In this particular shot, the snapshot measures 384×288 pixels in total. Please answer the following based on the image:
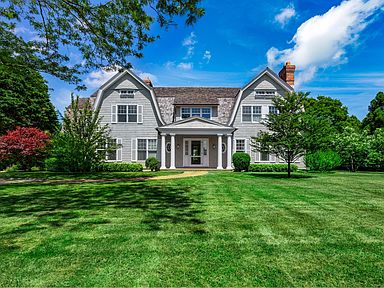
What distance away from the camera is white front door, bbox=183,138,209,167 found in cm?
2148

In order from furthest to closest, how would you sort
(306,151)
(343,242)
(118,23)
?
(306,151) → (118,23) → (343,242)

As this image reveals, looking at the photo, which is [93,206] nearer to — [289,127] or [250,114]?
[289,127]

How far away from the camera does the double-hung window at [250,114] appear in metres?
21.3

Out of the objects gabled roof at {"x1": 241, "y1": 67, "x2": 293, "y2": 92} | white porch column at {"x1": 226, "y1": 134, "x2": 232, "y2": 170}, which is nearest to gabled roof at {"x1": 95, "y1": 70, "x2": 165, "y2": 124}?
white porch column at {"x1": 226, "y1": 134, "x2": 232, "y2": 170}

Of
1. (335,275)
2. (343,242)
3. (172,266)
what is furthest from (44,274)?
(343,242)

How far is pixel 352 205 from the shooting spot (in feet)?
21.6

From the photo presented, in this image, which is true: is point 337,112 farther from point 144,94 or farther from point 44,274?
point 44,274

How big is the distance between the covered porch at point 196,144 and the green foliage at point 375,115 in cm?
1967

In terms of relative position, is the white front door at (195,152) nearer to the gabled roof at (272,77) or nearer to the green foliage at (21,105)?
the gabled roof at (272,77)

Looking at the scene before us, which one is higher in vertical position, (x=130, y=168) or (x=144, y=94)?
(x=144, y=94)

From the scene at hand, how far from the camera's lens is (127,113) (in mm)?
21234

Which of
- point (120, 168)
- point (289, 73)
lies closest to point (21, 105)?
point (120, 168)

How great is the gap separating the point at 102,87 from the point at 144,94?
11.6 feet

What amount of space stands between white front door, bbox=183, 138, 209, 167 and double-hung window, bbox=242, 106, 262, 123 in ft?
12.6
